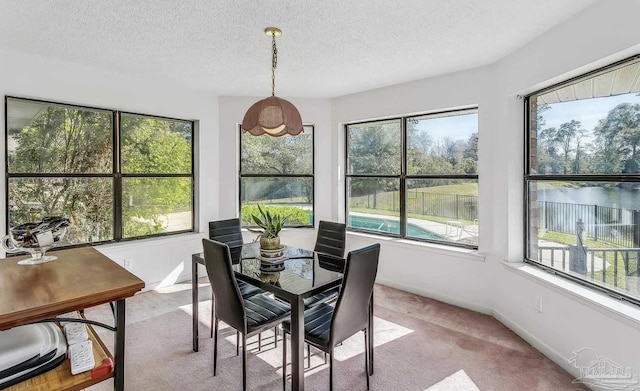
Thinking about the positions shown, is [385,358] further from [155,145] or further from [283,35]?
[155,145]

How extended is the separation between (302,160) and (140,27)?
283cm

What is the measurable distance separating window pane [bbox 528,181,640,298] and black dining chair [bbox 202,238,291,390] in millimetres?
2327

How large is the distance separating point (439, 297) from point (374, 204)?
1.47 metres

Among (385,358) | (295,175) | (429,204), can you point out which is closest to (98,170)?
(295,175)

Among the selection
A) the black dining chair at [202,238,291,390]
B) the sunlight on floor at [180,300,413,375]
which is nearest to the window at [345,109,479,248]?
the sunlight on floor at [180,300,413,375]

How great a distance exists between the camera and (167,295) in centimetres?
415

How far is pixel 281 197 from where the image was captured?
204 inches

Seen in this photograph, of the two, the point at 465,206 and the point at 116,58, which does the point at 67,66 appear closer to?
the point at 116,58

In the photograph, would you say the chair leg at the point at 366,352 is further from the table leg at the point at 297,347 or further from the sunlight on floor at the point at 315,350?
the table leg at the point at 297,347

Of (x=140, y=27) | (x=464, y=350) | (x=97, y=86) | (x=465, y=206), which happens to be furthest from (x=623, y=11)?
(x=97, y=86)

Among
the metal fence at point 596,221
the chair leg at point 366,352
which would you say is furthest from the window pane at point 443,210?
the chair leg at point 366,352

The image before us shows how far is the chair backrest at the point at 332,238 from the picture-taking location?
3533 millimetres

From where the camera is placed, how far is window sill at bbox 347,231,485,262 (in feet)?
12.3

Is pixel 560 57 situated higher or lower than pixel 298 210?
higher
